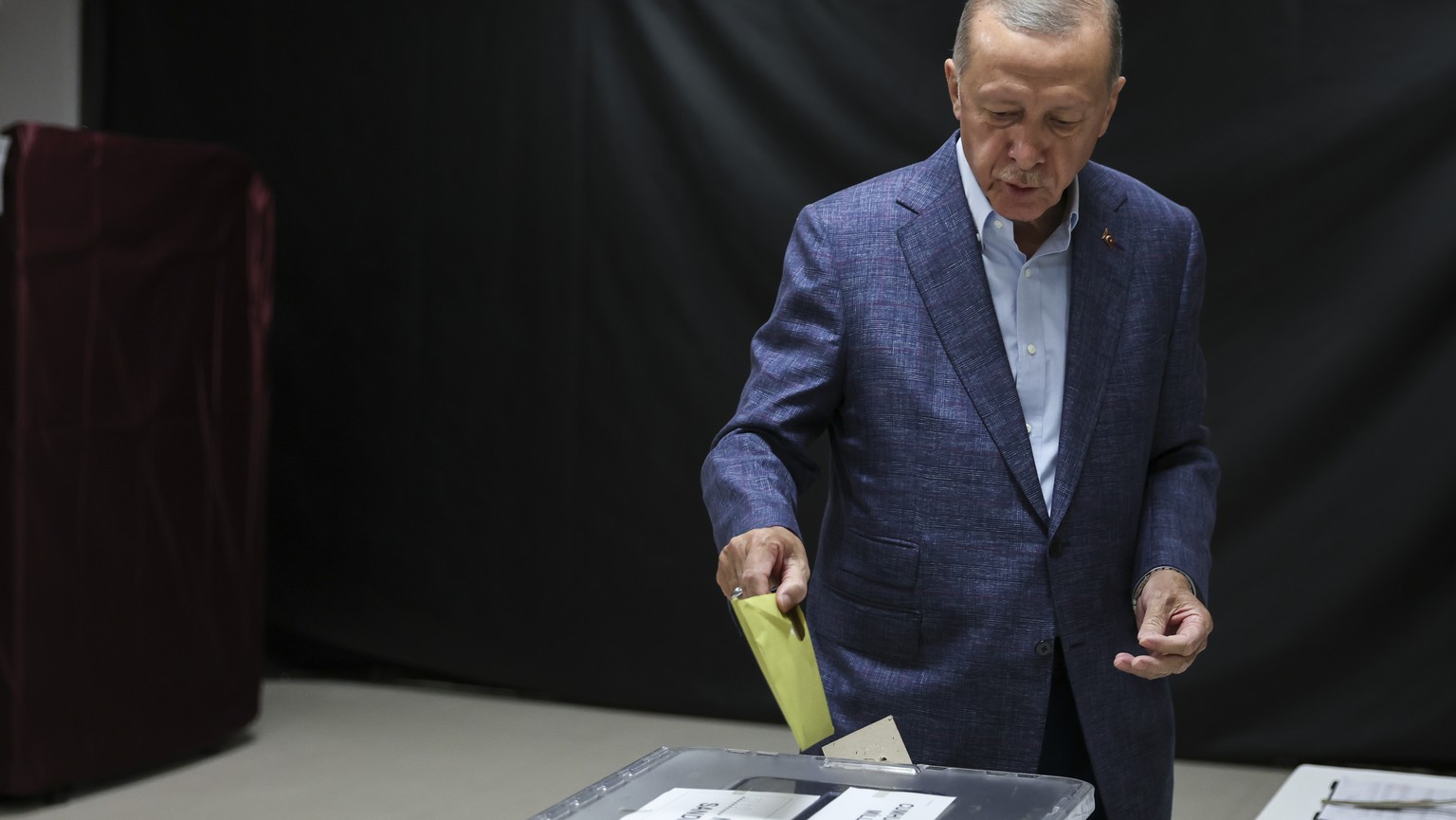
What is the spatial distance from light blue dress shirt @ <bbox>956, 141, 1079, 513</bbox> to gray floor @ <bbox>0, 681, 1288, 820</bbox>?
7.24ft

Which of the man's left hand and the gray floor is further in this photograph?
the gray floor

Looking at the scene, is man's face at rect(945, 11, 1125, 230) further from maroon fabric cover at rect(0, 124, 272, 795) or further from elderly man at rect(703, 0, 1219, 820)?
maroon fabric cover at rect(0, 124, 272, 795)

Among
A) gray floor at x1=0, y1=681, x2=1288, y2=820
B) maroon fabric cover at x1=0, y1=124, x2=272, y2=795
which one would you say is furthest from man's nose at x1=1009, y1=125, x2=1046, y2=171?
maroon fabric cover at x1=0, y1=124, x2=272, y2=795

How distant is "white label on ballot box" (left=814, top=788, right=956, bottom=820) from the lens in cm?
108

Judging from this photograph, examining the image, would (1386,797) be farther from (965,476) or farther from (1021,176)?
(1021,176)

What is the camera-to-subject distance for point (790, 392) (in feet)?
4.75

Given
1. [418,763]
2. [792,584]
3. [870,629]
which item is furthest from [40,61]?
[792,584]

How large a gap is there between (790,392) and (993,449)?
20 cm

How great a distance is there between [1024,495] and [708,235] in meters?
2.86

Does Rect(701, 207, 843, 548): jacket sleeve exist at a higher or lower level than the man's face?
lower

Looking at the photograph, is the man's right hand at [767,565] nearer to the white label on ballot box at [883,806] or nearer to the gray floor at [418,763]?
the white label on ballot box at [883,806]

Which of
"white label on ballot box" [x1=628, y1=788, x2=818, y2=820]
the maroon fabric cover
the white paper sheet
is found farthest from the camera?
the maroon fabric cover

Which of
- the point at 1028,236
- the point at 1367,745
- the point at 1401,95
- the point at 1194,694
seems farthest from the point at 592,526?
the point at 1028,236

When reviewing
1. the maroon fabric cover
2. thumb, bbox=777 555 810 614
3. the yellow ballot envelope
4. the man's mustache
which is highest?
the man's mustache
